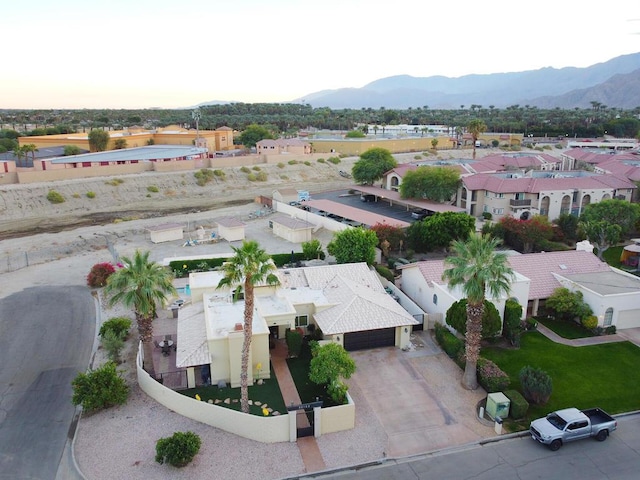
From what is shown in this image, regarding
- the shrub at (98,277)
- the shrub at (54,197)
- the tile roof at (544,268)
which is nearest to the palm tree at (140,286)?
the shrub at (98,277)

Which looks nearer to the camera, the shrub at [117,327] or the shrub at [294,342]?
the shrub at [294,342]

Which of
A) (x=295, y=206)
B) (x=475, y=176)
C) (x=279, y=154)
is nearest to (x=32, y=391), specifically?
(x=295, y=206)

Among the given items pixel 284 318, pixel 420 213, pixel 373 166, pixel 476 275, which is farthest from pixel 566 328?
pixel 373 166

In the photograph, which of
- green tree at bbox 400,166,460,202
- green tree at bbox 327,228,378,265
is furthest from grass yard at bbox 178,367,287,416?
green tree at bbox 400,166,460,202

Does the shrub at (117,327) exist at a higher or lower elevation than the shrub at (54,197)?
lower

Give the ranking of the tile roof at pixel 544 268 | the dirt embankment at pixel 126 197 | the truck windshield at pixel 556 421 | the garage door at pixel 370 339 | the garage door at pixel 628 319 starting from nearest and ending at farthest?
1. the truck windshield at pixel 556 421
2. the garage door at pixel 370 339
3. the garage door at pixel 628 319
4. the tile roof at pixel 544 268
5. the dirt embankment at pixel 126 197

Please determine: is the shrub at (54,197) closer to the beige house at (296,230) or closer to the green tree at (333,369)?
the beige house at (296,230)

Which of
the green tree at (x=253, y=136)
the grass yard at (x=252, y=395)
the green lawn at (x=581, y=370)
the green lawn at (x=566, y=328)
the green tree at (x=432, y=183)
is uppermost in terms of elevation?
the green tree at (x=253, y=136)

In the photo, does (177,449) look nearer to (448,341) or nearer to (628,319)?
(448,341)
